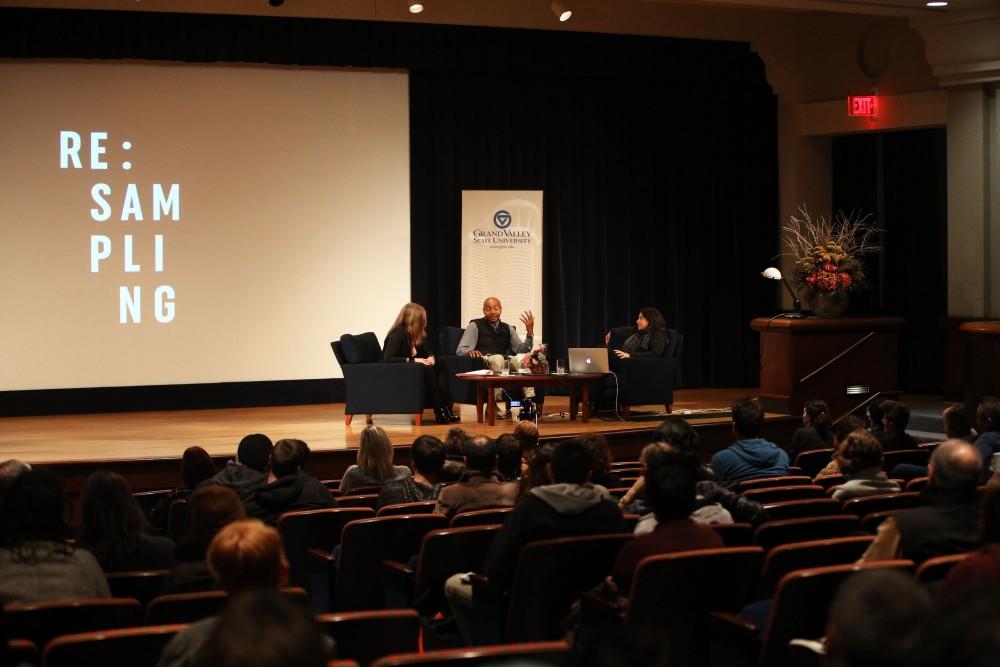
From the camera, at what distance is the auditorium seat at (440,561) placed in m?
4.16

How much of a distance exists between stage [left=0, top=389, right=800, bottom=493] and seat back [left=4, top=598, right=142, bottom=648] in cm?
529

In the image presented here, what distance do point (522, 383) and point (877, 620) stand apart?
8169mm

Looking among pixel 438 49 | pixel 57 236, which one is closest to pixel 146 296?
pixel 57 236

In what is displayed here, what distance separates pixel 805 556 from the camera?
12.2 ft

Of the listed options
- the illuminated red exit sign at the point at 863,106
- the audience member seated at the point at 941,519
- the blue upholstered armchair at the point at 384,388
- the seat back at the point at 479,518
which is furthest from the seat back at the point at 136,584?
the illuminated red exit sign at the point at 863,106

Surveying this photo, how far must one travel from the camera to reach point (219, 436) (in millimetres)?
9781

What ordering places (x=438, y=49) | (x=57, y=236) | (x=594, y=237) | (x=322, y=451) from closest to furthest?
(x=322, y=451), (x=57, y=236), (x=438, y=49), (x=594, y=237)

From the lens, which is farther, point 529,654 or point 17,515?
point 17,515

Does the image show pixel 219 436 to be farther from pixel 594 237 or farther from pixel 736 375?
pixel 736 375

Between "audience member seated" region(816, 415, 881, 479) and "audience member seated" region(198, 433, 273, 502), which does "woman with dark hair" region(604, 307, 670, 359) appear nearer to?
"audience member seated" region(816, 415, 881, 479)

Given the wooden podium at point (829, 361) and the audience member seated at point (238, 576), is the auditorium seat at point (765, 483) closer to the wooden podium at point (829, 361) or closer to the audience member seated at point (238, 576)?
the audience member seated at point (238, 576)

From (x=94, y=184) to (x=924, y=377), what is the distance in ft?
28.6

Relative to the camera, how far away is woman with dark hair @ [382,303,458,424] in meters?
10.5

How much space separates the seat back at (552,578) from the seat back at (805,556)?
0.47 meters
